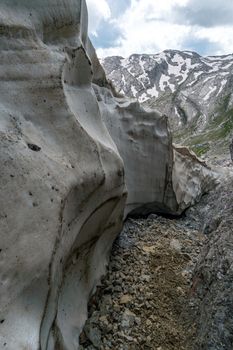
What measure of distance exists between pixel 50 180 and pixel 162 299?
462cm

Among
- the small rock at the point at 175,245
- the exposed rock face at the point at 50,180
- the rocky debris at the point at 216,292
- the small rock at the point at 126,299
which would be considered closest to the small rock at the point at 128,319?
the small rock at the point at 126,299

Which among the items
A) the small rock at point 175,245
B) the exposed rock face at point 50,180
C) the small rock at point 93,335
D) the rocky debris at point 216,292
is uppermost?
the exposed rock face at point 50,180

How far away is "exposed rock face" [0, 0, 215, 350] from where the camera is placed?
6566mm

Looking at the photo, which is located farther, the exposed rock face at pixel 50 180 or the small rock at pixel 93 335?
the small rock at pixel 93 335

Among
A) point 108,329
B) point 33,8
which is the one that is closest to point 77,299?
point 108,329

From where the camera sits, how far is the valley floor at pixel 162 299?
8156mm

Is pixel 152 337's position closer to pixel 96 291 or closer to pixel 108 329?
pixel 108 329

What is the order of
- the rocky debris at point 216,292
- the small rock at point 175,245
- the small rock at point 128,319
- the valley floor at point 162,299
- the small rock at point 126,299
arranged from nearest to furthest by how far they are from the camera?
the rocky debris at point 216,292
the valley floor at point 162,299
the small rock at point 128,319
the small rock at point 126,299
the small rock at point 175,245

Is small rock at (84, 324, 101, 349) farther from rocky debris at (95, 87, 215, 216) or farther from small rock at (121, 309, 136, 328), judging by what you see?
rocky debris at (95, 87, 215, 216)

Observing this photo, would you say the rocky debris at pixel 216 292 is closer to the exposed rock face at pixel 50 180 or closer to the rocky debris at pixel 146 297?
the rocky debris at pixel 146 297

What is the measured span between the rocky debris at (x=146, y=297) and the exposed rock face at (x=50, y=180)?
1.70 feet

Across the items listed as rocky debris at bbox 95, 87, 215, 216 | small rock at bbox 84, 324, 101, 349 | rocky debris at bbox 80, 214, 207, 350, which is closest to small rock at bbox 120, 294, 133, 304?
rocky debris at bbox 80, 214, 207, 350

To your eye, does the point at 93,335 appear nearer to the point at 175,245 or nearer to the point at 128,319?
the point at 128,319

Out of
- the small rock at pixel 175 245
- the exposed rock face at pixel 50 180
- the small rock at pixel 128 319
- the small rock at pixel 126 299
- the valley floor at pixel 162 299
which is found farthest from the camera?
the small rock at pixel 175 245
